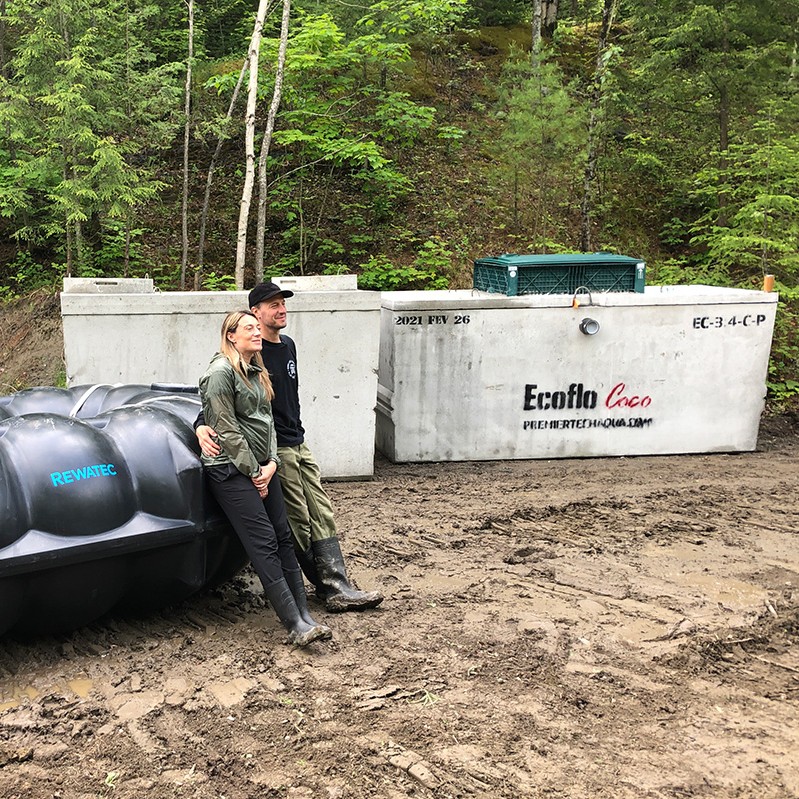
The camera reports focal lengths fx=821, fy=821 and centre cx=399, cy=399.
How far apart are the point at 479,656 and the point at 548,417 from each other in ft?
18.0

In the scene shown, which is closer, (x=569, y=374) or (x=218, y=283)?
(x=569, y=374)

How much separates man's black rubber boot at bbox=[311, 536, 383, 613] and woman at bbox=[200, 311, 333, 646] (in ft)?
1.47

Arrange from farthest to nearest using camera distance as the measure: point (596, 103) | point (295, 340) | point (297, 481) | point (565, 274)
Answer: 1. point (596, 103)
2. point (565, 274)
3. point (295, 340)
4. point (297, 481)

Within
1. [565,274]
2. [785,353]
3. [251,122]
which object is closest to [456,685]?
[565,274]

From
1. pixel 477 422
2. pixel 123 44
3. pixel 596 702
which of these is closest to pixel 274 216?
pixel 123 44

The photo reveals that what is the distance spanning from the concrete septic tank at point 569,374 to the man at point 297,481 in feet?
13.9

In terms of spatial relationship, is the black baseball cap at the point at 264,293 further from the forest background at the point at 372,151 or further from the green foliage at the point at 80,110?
the green foliage at the point at 80,110

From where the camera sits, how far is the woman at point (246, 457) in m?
4.65

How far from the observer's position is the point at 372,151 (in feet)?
47.1

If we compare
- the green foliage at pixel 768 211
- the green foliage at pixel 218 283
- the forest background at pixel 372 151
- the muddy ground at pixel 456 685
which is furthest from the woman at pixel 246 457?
the green foliage at pixel 218 283

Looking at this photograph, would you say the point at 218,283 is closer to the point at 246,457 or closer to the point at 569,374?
the point at 569,374

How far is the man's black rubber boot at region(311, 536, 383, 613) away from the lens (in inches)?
208

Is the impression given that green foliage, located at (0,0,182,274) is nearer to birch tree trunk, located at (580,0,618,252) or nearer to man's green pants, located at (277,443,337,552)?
birch tree trunk, located at (580,0,618,252)

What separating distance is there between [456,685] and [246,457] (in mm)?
1699
